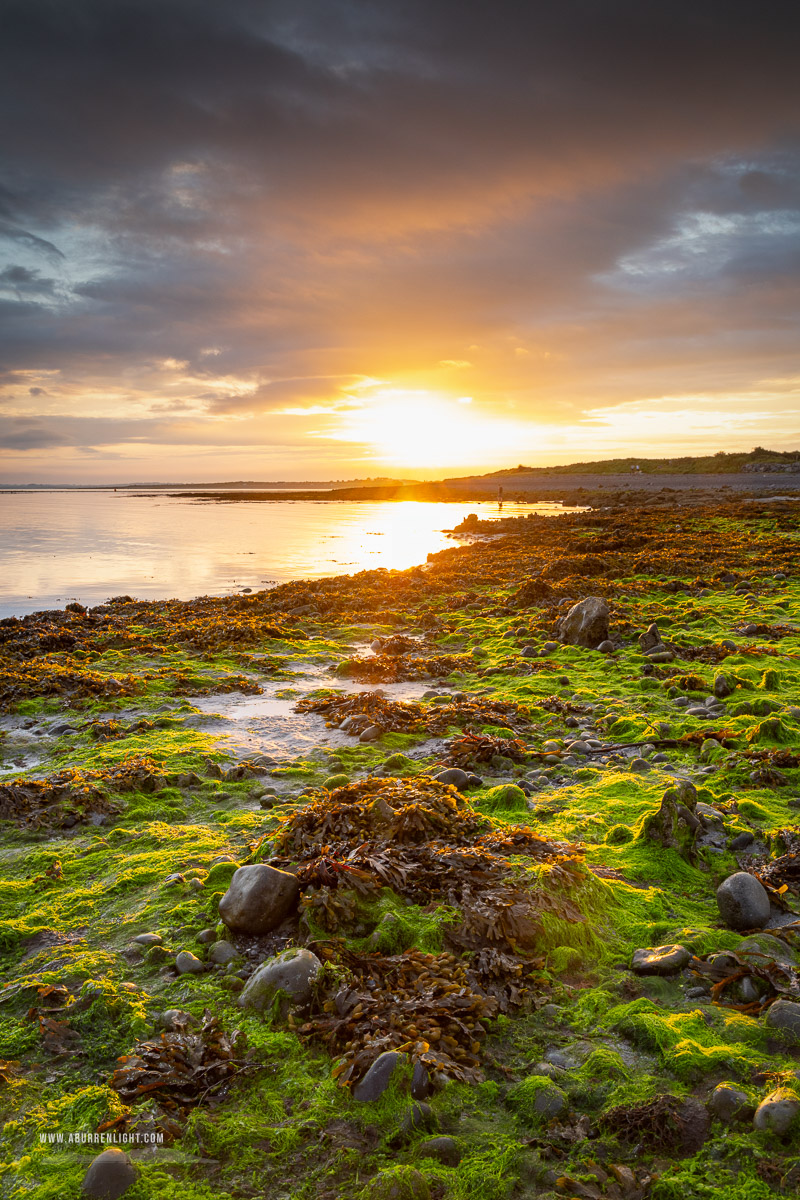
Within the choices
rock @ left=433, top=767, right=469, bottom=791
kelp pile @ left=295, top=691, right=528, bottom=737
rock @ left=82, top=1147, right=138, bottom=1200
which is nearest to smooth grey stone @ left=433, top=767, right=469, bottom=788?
rock @ left=433, top=767, right=469, bottom=791

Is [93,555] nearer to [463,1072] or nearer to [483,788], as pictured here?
[483,788]

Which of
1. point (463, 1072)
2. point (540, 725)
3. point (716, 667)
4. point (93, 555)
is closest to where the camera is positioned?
point (463, 1072)

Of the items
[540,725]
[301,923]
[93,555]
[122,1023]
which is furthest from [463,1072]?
[93,555]

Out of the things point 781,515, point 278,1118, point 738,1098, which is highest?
point 781,515

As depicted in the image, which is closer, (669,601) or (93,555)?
(669,601)

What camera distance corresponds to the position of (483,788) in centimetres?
598

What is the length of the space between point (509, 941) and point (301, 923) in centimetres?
124

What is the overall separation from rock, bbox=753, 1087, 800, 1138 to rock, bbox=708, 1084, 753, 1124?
4cm

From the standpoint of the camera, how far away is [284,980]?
3.47 meters

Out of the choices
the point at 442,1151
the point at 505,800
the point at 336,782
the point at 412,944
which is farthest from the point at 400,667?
the point at 442,1151

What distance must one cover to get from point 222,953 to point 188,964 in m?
0.19

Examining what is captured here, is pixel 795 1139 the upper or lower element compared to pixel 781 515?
lower

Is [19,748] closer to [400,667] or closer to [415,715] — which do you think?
[415,715]

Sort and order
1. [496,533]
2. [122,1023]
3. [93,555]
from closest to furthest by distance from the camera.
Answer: [122,1023], [93,555], [496,533]
